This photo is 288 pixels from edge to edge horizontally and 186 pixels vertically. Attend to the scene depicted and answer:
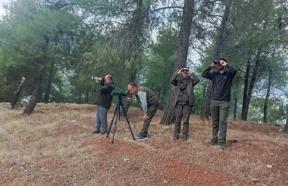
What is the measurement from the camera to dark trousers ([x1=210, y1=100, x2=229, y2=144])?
10328mm

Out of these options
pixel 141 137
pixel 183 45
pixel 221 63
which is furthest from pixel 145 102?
pixel 183 45

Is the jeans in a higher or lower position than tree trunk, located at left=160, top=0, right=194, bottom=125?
lower

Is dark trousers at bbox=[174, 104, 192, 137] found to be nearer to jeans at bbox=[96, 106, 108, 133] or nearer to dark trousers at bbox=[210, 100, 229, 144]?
dark trousers at bbox=[210, 100, 229, 144]

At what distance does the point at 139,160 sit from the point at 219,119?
86.5 inches

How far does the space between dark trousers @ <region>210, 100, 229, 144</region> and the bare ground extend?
0.30 metres

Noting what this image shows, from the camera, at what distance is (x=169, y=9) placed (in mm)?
15281

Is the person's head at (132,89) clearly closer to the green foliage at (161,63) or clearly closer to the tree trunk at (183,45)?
the tree trunk at (183,45)

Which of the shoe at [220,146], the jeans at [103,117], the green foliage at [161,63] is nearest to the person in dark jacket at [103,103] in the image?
the jeans at [103,117]

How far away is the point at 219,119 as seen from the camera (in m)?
10.5

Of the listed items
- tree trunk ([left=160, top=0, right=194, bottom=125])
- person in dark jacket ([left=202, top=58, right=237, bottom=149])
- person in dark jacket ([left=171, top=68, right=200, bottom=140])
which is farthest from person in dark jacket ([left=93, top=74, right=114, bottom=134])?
person in dark jacket ([left=202, top=58, right=237, bottom=149])

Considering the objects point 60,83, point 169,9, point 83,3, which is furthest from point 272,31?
point 60,83

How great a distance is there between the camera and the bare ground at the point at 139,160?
860 cm

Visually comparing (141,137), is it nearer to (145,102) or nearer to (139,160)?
(145,102)

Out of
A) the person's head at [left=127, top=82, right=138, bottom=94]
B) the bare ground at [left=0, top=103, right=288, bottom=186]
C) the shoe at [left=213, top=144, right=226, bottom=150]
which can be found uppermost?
the person's head at [left=127, top=82, right=138, bottom=94]
